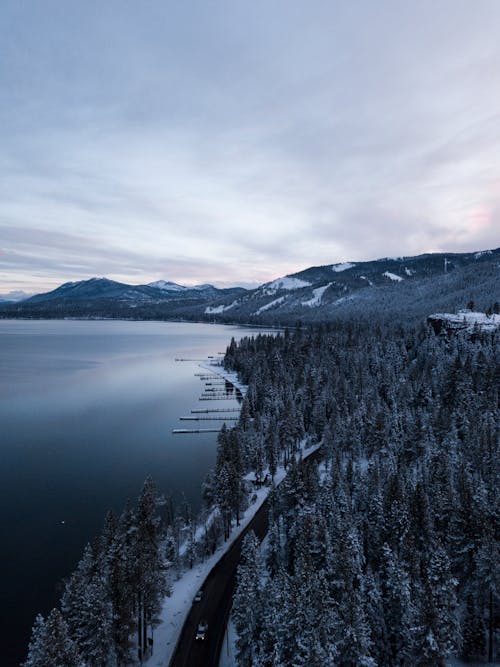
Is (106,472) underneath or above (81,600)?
underneath

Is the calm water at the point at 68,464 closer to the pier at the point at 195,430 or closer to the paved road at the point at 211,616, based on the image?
the pier at the point at 195,430

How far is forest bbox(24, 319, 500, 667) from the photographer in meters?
28.7

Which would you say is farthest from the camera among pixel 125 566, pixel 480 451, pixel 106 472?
pixel 106 472

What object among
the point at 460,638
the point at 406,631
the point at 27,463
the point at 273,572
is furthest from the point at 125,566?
the point at 27,463

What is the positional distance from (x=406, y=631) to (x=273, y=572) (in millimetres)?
15669

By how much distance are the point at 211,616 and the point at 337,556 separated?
46.6 ft

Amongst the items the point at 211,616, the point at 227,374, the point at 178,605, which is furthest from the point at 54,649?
the point at 227,374

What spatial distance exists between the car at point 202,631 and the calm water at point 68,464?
1589 centimetres

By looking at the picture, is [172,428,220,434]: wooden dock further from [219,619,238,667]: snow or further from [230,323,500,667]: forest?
[219,619,238,667]: snow

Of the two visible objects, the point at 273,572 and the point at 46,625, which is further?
the point at 273,572

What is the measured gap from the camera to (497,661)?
33562mm

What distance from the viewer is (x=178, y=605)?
40.1m

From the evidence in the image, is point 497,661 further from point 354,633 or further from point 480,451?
point 480,451

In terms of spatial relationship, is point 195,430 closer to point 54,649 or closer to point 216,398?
point 216,398
